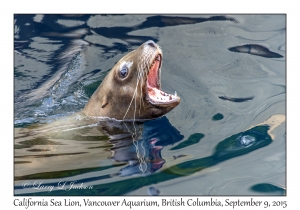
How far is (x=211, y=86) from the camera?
7.21 metres

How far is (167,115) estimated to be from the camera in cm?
648

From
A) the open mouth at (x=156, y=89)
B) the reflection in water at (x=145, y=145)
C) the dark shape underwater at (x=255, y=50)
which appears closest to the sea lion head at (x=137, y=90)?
the open mouth at (x=156, y=89)

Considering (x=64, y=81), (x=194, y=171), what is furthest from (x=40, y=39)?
(x=194, y=171)

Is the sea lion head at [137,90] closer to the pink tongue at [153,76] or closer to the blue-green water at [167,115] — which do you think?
the pink tongue at [153,76]

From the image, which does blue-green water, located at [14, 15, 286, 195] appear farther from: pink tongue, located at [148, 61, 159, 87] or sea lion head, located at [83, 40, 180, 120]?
pink tongue, located at [148, 61, 159, 87]

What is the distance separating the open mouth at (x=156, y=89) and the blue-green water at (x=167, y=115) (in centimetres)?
41

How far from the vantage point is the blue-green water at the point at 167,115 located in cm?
506

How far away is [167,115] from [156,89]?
1.67ft

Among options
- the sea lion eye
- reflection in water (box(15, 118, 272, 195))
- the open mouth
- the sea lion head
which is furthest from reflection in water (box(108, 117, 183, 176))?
the sea lion eye

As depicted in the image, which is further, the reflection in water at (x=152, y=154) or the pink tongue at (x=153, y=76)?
the pink tongue at (x=153, y=76)

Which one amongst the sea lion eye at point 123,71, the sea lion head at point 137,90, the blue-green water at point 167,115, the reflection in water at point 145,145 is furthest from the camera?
the sea lion eye at point 123,71

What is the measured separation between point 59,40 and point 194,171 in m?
4.76

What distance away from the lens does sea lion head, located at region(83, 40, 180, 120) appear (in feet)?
19.2

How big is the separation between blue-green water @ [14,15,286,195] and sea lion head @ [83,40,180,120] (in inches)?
7.5
